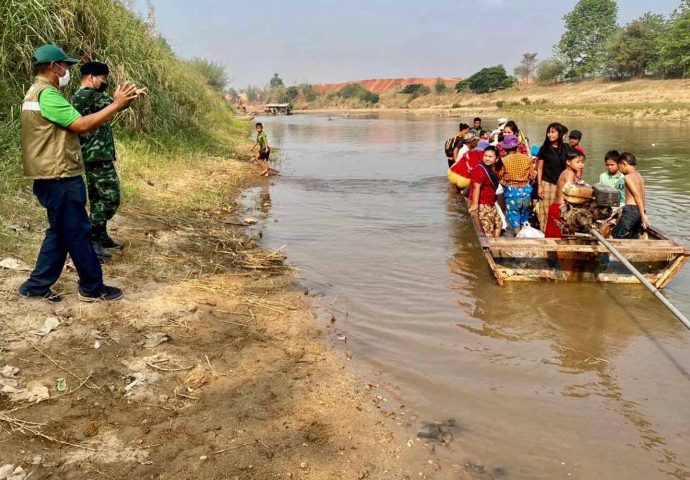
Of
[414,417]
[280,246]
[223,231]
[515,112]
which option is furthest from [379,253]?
[515,112]

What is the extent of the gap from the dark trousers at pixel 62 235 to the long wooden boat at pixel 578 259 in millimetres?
3837

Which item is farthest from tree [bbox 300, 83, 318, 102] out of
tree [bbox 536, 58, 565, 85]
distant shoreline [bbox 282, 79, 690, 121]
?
tree [bbox 536, 58, 565, 85]

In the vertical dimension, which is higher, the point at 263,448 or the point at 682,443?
the point at 263,448

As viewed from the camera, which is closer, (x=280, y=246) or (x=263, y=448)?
(x=263, y=448)

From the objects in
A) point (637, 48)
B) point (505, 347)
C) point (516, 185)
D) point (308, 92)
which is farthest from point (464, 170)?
point (308, 92)

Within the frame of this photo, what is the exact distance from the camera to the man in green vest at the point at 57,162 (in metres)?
3.77

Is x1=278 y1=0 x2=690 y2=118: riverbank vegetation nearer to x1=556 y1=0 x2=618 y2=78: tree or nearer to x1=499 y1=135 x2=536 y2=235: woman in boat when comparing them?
x1=556 y1=0 x2=618 y2=78: tree

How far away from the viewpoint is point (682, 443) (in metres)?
3.32

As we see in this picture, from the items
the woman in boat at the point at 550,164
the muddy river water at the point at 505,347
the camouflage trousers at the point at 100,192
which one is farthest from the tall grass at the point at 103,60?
the woman in boat at the point at 550,164

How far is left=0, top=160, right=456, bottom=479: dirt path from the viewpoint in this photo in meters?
2.83

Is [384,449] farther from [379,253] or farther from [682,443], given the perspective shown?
[379,253]

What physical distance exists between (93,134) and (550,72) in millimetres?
71631

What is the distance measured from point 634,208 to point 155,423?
5.49m

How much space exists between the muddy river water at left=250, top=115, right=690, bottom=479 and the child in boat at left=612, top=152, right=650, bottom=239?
768 millimetres
